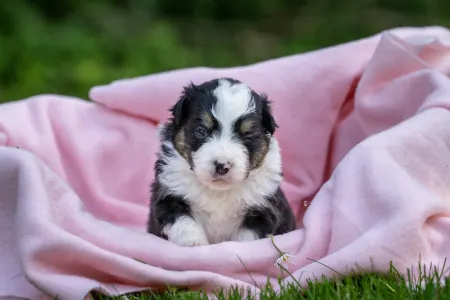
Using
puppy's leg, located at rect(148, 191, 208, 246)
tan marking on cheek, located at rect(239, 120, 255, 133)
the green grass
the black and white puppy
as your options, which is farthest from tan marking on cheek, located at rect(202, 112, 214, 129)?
the green grass

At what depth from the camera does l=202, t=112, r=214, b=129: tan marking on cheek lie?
4566 mm

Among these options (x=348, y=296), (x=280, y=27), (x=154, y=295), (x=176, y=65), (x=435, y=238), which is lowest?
(x=154, y=295)

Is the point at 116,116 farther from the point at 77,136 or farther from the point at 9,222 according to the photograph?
the point at 9,222

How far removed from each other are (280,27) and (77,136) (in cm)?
710

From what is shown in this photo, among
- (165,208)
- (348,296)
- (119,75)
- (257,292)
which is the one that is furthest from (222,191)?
(119,75)

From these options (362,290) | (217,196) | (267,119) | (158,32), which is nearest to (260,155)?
(267,119)

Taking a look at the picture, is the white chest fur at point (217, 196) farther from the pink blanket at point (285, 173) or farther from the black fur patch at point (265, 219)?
the pink blanket at point (285, 173)

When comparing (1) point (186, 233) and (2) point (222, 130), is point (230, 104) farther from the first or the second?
(1) point (186, 233)

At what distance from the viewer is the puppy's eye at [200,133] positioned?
15.0 ft

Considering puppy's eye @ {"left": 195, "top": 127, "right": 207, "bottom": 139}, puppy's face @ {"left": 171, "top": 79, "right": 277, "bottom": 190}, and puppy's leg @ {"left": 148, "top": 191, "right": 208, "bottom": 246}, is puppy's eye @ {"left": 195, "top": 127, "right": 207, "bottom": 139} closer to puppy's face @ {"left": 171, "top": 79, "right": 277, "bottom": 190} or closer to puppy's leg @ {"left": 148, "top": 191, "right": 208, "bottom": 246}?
puppy's face @ {"left": 171, "top": 79, "right": 277, "bottom": 190}

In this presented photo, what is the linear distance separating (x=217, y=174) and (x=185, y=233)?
18.6 inches

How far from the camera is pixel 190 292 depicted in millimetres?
4180

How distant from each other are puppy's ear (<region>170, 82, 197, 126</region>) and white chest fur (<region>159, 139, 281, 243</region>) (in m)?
0.24

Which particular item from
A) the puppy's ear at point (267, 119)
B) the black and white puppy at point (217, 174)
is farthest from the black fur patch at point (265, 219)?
the puppy's ear at point (267, 119)
